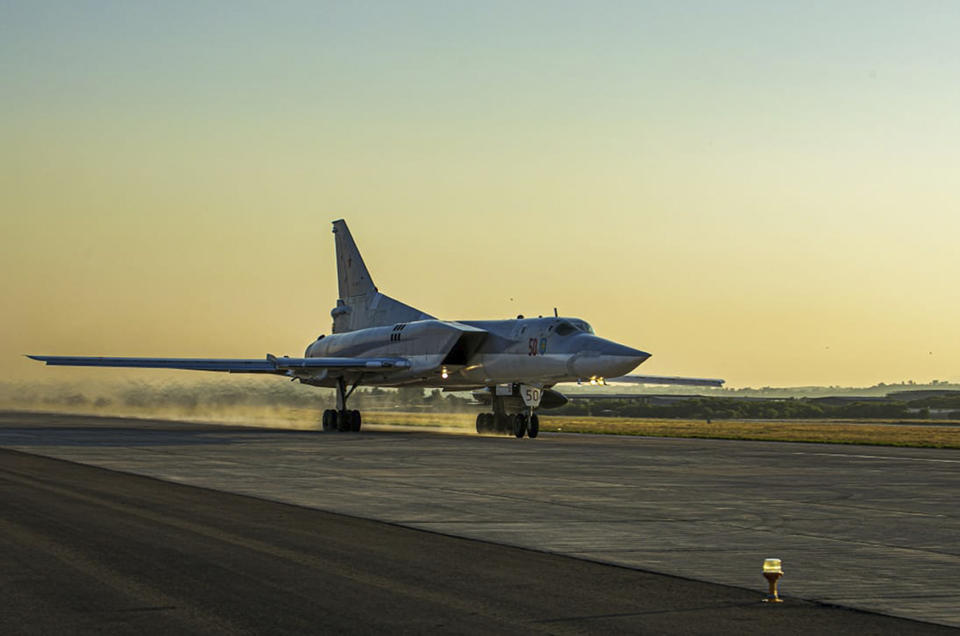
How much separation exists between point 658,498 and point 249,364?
29.3 meters

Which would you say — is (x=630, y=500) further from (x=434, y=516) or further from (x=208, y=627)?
(x=208, y=627)

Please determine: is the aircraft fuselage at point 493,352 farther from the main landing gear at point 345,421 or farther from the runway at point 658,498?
the runway at point 658,498

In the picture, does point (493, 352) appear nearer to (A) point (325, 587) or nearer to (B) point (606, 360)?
(B) point (606, 360)

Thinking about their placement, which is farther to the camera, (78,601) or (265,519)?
(265,519)

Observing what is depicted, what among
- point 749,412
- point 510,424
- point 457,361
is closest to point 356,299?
point 457,361

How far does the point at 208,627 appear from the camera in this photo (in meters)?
6.80

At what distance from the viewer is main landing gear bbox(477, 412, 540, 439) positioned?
120 feet

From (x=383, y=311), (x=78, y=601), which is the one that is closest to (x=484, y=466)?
(x=78, y=601)

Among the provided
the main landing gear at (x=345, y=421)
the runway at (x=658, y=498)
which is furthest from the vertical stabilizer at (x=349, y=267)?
the runway at (x=658, y=498)

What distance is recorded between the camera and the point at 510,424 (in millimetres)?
39219

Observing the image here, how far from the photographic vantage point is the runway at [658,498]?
31.8ft

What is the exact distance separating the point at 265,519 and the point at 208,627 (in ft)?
19.4

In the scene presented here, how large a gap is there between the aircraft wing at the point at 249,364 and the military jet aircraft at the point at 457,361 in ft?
0.12

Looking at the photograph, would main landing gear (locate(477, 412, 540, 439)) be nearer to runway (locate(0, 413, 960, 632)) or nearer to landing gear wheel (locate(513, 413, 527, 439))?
landing gear wheel (locate(513, 413, 527, 439))
